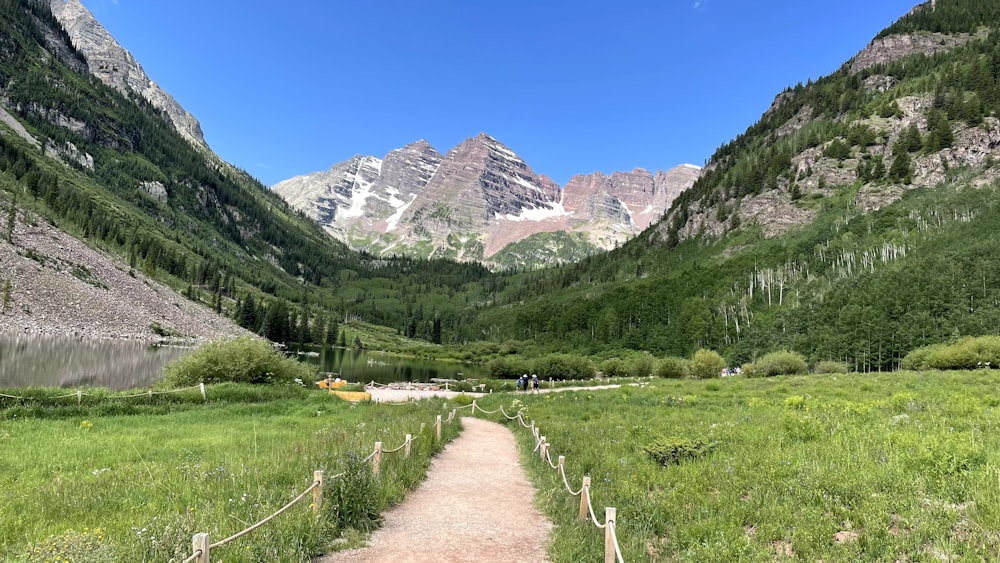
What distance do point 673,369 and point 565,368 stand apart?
21.3m

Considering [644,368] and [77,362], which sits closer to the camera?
[77,362]

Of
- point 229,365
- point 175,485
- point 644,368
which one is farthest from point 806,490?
point 644,368

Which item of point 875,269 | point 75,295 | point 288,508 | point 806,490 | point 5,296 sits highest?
point 875,269

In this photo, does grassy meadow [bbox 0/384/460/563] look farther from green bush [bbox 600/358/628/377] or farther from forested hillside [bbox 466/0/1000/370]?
forested hillside [bbox 466/0/1000/370]

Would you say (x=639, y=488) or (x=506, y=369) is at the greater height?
(x=639, y=488)

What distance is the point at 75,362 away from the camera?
5731 centimetres

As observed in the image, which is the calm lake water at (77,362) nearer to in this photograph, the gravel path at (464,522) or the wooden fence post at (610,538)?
the gravel path at (464,522)

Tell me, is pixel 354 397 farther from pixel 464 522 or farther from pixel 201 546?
pixel 201 546

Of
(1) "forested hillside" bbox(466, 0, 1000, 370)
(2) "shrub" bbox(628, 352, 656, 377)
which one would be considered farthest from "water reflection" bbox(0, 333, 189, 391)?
(1) "forested hillside" bbox(466, 0, 1000, 370)

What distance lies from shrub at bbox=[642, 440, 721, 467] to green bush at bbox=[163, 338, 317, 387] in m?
35.3

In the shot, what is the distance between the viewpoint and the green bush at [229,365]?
3753 cm

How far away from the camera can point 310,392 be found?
4066 centimetres

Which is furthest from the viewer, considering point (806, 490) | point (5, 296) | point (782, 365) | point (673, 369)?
point (5, 296)

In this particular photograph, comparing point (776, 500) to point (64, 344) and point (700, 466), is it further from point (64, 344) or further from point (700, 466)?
point (64, 344)
